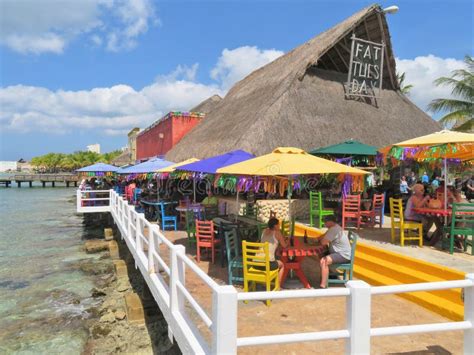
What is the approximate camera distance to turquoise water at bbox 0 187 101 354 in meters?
6.68

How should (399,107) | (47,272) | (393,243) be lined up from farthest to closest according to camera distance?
1. (399,107)
2. (47,272)
3. (393,243)

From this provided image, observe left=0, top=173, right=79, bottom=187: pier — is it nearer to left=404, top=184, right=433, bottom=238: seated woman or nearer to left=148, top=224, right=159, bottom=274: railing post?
left=148, top=224, right=159, bottom=274: railing post

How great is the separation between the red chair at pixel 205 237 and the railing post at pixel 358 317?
4.42m

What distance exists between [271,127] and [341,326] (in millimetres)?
8952

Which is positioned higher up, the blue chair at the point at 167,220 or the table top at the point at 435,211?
the table top at the point at 435,211

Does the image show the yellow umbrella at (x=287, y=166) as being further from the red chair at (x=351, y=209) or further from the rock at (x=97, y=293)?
the rock at (x=97, y=293)

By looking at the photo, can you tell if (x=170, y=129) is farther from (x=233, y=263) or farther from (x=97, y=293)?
(x=233, y=263)

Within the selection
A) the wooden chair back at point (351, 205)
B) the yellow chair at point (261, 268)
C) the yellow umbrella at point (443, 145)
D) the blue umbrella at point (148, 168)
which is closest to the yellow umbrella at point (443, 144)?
the yellow umbrella at point (443, 145)

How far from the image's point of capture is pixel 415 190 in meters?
7.32

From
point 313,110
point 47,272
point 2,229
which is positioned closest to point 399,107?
point 313,110

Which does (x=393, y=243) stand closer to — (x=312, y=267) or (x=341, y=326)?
(x=312, y=267)

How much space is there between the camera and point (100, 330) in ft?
21.6

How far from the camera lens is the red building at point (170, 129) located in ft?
75.2

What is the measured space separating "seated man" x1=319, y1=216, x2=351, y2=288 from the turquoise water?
14.4ft
